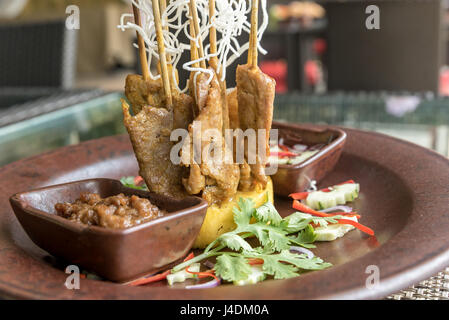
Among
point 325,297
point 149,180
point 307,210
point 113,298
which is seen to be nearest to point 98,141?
point 149,180

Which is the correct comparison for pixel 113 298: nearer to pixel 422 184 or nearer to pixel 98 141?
pixel 422 184

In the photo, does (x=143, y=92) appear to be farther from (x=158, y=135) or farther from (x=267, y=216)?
(x=267, y=216)

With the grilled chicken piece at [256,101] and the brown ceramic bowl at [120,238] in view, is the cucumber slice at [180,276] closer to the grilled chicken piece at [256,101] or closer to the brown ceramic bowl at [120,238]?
the brown ceramic bowl at [120,238]

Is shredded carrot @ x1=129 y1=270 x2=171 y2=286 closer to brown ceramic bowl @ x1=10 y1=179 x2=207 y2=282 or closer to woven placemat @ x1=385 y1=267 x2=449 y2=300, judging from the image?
brown ceramic bowl @ x1=10 y1=179 x2=207 y2=282

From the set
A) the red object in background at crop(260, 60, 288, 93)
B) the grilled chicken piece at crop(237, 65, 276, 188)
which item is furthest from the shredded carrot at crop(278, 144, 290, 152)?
the red object in background at crop(260, 60, 288, 93)

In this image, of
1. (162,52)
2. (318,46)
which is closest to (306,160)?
(162,52)

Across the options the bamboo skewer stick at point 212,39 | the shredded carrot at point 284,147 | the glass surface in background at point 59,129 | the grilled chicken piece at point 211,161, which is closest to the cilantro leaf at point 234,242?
the grilled chicken piece at point 211,161

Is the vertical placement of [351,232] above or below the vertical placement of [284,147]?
below
